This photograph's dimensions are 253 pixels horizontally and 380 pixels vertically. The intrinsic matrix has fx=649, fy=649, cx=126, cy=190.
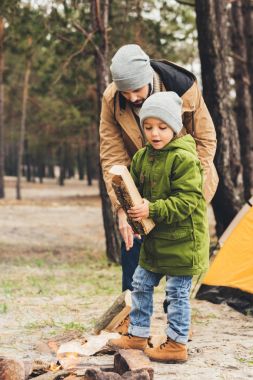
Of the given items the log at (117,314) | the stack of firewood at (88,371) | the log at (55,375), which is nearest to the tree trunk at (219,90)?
the log at (117,314)

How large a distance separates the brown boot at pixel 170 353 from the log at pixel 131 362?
0.24 m

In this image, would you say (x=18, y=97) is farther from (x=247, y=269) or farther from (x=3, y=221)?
(x=247, y=269)

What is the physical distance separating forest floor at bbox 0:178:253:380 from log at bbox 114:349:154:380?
15 centimetres

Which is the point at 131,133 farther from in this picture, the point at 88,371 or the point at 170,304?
the point at 88,371

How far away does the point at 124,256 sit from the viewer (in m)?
4.74

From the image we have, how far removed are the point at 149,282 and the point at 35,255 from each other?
744 cm

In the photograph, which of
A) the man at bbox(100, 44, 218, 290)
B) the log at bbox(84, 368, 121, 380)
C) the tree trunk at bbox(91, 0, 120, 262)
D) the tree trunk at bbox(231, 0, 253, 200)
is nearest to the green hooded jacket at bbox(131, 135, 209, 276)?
the man at bbox(100, 44, 218, 290)

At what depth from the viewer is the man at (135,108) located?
12.8 ft

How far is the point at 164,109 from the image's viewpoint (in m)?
3.66

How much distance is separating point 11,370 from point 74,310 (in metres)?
2.58

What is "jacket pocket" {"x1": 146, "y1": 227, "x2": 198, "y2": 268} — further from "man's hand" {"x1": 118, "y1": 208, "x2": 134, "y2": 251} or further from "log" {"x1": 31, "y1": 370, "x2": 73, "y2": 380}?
"log" {"x1": 31, "y1": 370, "x2": 73, "y2": 380}

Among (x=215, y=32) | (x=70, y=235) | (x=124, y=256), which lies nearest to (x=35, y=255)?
(x=70, y=235)

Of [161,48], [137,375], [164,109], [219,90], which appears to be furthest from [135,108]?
[161,48]

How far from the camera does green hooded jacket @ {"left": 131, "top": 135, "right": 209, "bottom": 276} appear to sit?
366 cm
